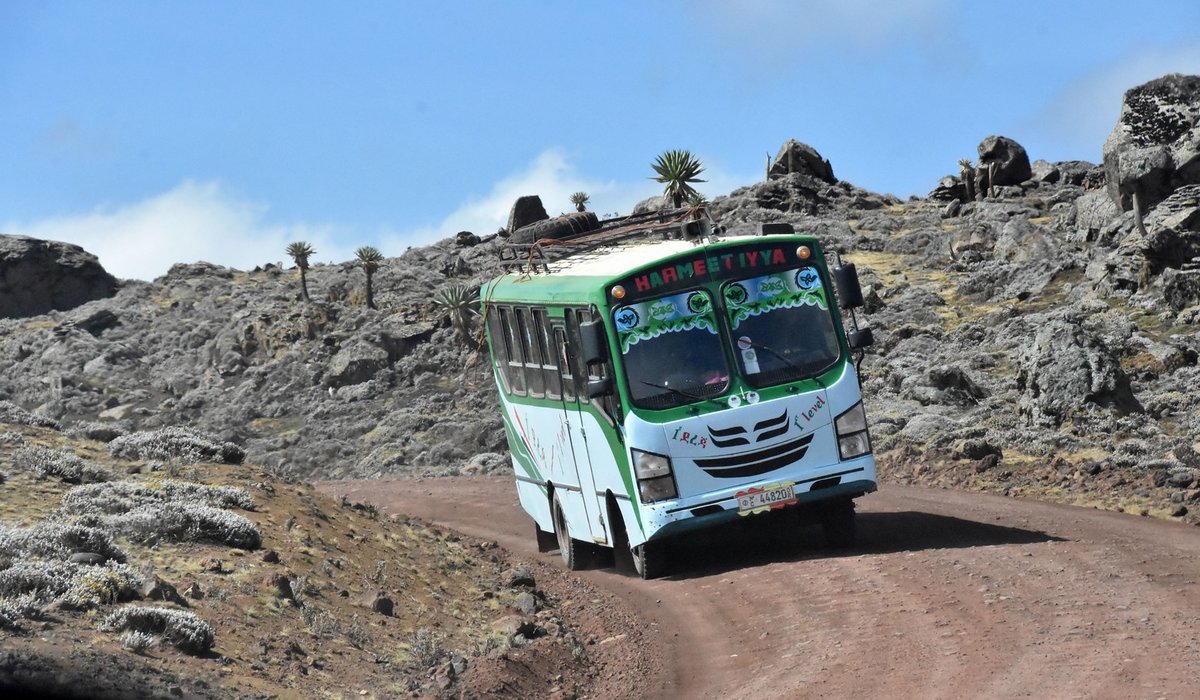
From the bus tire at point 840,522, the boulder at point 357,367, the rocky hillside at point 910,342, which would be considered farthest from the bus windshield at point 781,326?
the boulder at point 357,367

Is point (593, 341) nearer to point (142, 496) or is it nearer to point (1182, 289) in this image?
point (142, 496)

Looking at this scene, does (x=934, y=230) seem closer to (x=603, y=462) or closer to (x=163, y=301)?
(x=163, y=301)

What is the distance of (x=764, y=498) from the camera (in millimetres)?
15727

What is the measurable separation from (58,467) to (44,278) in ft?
279

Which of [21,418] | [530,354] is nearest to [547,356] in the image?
[530,354]

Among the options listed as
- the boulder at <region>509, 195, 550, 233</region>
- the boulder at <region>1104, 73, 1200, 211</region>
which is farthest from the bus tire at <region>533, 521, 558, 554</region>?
the boulder at <region>509, 195, 550, 233</region>

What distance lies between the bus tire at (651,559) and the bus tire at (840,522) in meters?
1.90

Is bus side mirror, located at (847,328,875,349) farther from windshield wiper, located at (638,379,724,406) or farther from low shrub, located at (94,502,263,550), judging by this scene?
low shrub, located at (94,502,263,550)

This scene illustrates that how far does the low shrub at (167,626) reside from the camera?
37.0 feet

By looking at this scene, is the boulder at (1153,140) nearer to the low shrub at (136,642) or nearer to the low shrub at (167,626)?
the low shrub at (167,626)

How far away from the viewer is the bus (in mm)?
15680

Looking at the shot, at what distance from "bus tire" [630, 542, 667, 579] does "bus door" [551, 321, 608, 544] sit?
0.71m

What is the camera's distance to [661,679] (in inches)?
475

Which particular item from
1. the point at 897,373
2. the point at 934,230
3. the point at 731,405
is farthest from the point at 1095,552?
the point at 934,230
